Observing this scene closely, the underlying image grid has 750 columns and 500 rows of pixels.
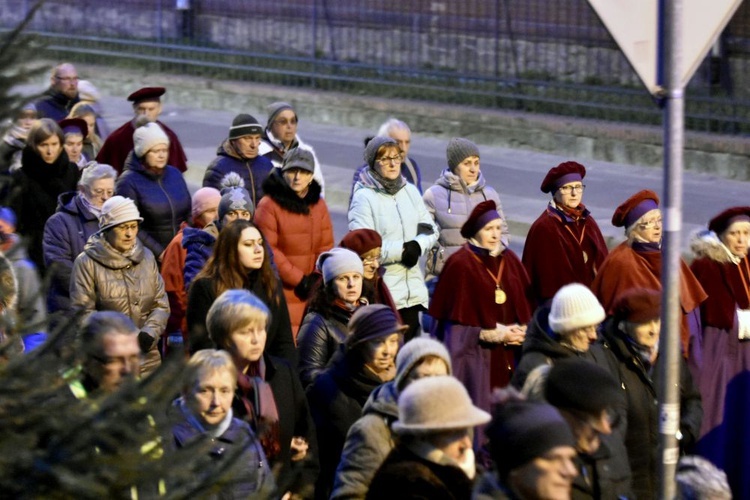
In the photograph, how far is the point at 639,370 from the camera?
21.9 ft

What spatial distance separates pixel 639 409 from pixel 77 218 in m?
3.98

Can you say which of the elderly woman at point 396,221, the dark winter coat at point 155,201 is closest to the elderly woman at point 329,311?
the elderly woman at point 396,221

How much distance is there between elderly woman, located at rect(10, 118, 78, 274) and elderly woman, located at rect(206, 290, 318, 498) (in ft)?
12.2

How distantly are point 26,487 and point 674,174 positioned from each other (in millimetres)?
2158

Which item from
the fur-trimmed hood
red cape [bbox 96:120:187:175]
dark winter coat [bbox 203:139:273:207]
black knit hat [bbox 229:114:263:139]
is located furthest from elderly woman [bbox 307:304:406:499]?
red cape [bbox 96:120:187:175]

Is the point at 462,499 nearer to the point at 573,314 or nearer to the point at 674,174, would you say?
the point at 674,174

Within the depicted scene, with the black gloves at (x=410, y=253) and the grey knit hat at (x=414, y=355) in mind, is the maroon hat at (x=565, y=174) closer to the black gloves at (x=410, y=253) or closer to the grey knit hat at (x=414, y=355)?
the black gloves at (x=410, y=253)

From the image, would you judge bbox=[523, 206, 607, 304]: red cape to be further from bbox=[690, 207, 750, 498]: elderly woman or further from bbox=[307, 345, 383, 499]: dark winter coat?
bbox=[307, 345, 383, 499]: dark winter coat

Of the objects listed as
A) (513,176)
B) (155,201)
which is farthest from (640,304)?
(513,176)

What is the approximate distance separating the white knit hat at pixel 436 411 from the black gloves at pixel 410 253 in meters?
4.47

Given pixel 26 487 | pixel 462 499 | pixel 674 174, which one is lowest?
pixel 462 499

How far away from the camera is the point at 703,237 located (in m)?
8.01

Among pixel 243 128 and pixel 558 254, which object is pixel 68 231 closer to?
pixel 243 128

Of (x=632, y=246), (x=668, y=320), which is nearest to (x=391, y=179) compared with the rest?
(x=632, y=246)
